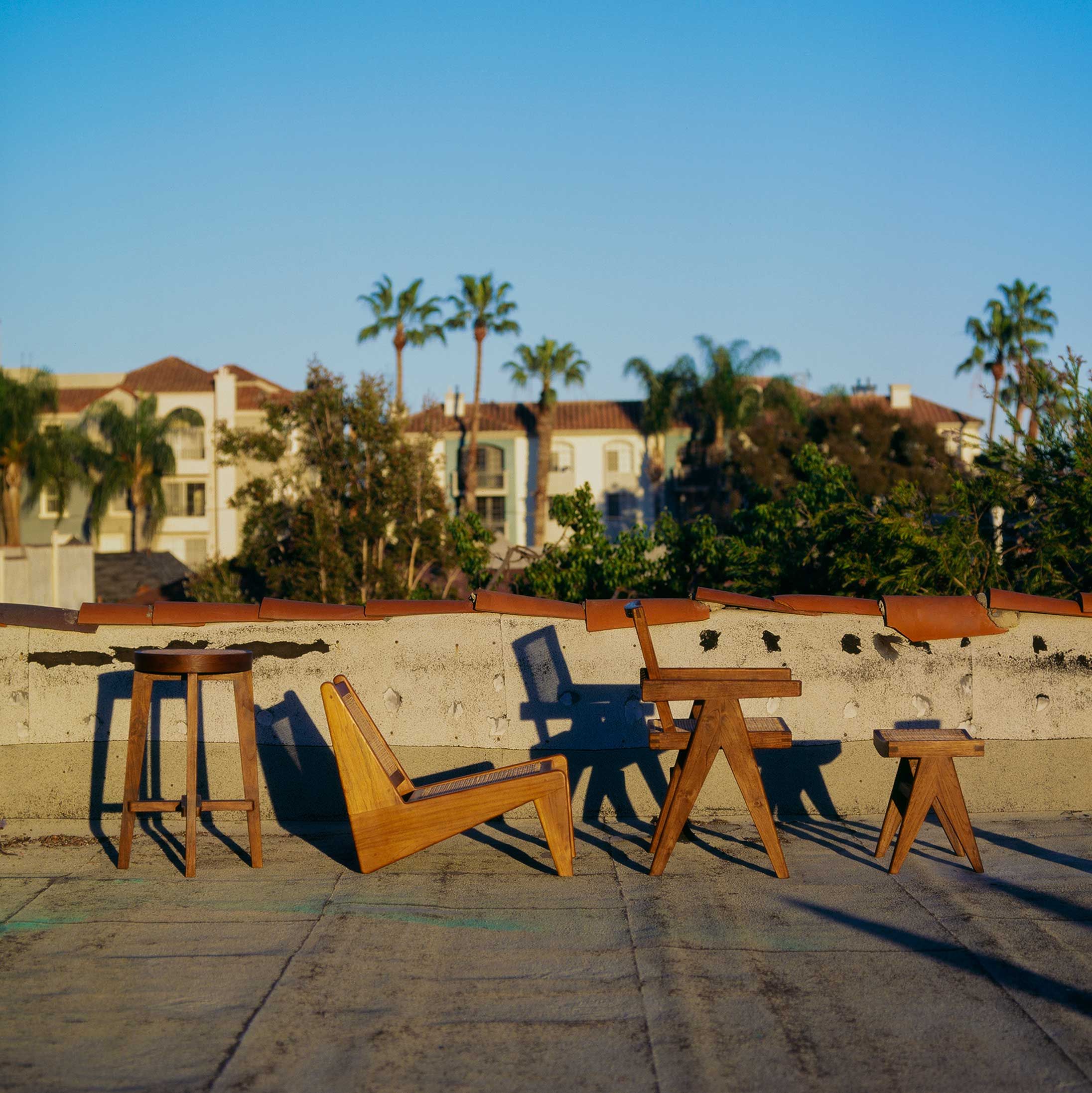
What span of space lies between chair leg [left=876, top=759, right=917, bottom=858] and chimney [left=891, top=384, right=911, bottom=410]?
6342cm

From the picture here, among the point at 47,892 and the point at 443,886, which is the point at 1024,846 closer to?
the point at 443,886

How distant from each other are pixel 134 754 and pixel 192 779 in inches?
12.4

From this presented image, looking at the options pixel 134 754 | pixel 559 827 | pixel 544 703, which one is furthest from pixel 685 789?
pixel 134 754

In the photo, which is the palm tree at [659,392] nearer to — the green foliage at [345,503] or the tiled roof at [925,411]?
the tiled roof at [925,411]

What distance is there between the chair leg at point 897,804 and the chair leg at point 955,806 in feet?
0.46

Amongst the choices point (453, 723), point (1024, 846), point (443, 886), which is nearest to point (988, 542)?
point (1024, 846)

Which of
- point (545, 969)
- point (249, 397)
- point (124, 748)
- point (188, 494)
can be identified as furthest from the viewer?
point (188, 494)

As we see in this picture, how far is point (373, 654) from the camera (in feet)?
21.5

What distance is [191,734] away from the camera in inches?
208

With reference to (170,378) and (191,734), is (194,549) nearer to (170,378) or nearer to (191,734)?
(170,378)

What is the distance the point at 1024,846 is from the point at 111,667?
16.3 ft

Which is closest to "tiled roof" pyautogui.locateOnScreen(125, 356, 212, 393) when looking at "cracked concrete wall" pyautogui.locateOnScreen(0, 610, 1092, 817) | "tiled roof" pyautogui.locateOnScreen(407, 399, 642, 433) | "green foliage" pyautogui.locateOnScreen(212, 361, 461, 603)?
"tiled roof" pyautogui.locateOnScreen(407, 399, 642, 433)

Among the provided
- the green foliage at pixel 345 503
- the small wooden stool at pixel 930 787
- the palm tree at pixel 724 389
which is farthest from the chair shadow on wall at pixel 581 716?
the palm tree at pixel 724 389

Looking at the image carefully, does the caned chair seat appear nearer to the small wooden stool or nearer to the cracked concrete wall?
the small wooden stool
